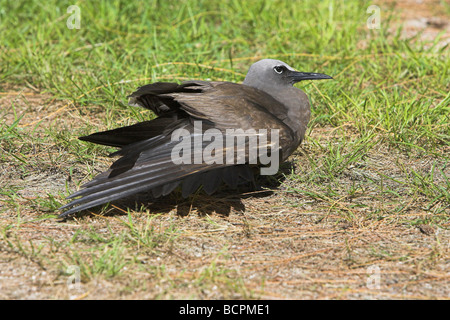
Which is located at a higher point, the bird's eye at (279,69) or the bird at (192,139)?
the bird's eye at (279,69)

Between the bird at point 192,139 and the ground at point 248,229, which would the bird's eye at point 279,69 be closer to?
the bird at point 192,139

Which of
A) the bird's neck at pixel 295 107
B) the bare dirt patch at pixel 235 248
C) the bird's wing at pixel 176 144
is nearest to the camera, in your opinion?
the bare dirt patch at pixel 235 248

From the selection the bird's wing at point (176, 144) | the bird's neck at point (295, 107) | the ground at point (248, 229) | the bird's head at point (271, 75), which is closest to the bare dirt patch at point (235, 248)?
the ground at point (248, 229)

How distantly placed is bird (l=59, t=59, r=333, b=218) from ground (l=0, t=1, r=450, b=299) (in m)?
0.20

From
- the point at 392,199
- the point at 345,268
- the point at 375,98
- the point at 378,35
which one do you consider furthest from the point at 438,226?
the point at 378,35

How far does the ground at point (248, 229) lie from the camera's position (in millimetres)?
2682

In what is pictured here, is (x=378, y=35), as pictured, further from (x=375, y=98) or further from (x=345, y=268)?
(x=345, y=268)

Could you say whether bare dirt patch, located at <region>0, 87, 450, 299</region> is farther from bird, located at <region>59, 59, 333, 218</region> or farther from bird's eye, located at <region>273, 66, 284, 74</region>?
bird's eye, located at <region>273, 66, 284, 74</region>

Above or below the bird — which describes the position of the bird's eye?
above

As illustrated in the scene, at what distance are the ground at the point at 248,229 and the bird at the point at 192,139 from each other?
0.20 meters

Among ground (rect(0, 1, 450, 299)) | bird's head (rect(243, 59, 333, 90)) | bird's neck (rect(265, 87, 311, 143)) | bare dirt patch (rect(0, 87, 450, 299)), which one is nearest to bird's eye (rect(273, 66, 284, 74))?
bird's head (rect(243, 59, 333, 90))

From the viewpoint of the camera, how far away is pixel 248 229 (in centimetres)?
322

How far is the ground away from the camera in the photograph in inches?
106

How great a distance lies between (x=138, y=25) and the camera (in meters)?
5.70
